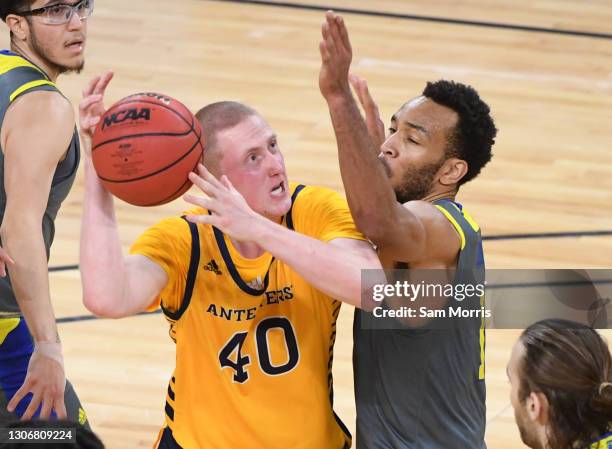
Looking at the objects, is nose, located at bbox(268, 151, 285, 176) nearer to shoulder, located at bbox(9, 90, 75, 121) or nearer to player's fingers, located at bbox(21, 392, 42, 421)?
Result: shoulder, located at bbox(9, 90, 75, 121)

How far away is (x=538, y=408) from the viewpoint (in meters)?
3.47

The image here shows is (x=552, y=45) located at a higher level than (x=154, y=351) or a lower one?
higher

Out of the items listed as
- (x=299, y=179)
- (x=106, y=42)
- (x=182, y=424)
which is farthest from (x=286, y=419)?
(x=106, y=42)

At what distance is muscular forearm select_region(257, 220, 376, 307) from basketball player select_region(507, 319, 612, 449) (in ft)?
1.97

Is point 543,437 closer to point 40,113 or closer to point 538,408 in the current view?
point 538,408

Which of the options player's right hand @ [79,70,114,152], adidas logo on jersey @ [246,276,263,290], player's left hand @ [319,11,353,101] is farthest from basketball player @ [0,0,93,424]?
player's left hand @ [319,11,353,101]

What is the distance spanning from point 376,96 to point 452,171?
6172mm

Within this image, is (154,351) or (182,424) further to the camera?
(154,351)

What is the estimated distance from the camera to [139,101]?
409 cm

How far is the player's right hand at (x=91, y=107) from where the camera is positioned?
13.4 feet

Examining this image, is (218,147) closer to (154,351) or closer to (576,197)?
(154,351)

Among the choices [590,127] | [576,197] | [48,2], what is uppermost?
[590,127]

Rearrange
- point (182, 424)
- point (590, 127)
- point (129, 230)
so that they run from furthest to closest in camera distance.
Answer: point (590, 127), point (129, 230), point (182, 424)

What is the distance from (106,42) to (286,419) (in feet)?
27.1
